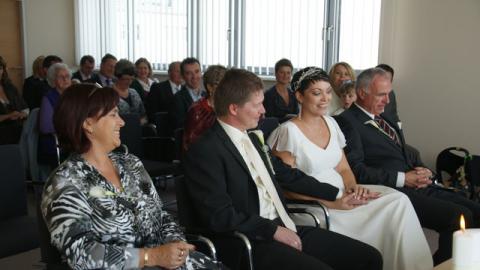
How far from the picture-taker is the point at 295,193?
2.66 m

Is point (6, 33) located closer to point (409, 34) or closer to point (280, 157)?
point (409, 34)

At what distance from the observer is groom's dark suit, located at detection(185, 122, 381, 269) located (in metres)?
2.13

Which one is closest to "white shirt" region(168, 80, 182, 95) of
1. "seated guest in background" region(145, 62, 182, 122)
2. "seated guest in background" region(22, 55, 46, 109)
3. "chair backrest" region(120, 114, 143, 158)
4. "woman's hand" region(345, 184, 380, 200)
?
"seated guest in background" region(145, 62, 182, 122)

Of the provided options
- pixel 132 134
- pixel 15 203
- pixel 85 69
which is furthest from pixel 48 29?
pixel 15 203

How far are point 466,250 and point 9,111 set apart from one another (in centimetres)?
465

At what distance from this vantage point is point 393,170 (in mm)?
3176

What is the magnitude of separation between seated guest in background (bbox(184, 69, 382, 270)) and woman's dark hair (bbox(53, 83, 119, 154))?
1.45 ft

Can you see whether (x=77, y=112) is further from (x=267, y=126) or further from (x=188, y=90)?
(x=188, y=90)

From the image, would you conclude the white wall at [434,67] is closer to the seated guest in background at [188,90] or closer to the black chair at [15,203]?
the seated guest in background at [188,90]

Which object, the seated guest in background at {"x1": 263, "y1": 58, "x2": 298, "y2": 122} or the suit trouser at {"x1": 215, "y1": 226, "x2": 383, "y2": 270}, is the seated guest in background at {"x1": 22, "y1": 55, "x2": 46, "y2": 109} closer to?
the seated guest in background at {"x1": 263, "y1": 58, "x2": 298, "y2": 122}

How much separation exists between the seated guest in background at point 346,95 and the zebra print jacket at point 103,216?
250 centimetres

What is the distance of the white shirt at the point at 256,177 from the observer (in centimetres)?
229

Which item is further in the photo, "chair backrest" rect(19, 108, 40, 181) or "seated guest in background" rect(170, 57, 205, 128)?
"seated guest in background" rect(170, 57, 205, 128)

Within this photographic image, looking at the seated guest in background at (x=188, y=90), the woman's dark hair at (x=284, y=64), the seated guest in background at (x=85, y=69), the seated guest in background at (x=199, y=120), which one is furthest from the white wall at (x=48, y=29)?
the seated guest in background at (x=199, y=120)
